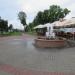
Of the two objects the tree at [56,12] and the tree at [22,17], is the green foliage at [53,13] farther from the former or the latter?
the tree at [22,17]

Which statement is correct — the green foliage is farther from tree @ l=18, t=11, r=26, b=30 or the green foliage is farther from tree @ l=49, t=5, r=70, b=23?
tree @ l=18, t=11, r=26, b=30

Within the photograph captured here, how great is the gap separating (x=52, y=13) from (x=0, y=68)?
6098 cm

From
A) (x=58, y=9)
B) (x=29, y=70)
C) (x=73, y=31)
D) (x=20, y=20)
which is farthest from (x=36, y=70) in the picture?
(x=20, y=20)

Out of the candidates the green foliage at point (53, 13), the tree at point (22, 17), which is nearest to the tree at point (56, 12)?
the green foliage at point (53, 13)

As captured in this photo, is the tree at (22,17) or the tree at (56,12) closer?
the tree at (56,12)

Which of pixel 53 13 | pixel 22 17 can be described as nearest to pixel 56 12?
pixel 53 13

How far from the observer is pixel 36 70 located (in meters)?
8.70

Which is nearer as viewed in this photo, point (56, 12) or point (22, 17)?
point (56, 12)

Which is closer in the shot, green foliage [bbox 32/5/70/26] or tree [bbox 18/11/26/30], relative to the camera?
green foliage [bbox 32/5/70/26]

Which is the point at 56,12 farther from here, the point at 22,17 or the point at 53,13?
Result: the point at 22,17

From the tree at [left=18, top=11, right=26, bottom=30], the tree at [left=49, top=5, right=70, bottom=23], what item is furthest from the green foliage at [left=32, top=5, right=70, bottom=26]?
the tree at [left=18, top=11, right=26, bottom=30]

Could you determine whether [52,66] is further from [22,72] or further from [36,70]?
[22,72]

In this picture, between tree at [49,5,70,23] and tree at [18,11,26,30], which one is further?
tree at [18,11,26,30]

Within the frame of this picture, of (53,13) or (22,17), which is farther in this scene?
(22,17)
